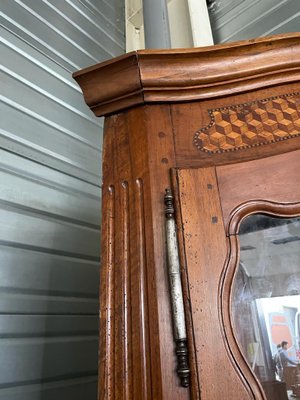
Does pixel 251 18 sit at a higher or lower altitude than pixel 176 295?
higher

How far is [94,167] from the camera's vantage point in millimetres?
1305

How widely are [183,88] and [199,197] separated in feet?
0.78

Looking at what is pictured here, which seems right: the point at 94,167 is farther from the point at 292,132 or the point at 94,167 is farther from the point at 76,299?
the point at 292,132

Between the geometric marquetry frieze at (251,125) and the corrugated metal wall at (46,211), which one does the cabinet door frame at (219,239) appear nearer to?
the geometric marquetry frieze at (251,125)

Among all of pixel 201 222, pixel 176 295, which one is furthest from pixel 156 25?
pixel 176 295

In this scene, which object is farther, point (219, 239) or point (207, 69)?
point (207, 69)

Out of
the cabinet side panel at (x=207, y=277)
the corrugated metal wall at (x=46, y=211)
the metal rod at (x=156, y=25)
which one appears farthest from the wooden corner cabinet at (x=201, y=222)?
the metal rod at (x=156, y=25)

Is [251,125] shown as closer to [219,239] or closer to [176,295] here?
[219,239]

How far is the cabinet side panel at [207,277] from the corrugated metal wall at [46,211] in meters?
0.62

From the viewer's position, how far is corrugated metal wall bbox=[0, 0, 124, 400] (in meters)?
0.90

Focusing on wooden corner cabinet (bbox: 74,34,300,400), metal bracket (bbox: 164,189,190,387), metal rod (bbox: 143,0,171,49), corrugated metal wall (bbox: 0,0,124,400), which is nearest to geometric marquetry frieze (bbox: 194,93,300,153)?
wooden corner cabinet (bbox: 74,34,300,400)

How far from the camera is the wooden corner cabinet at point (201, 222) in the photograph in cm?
48

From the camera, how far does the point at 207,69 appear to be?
2.08ft

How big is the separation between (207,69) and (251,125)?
14 centimetres
